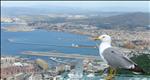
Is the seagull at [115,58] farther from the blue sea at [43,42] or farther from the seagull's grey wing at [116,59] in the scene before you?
the blue sea at [43,42]

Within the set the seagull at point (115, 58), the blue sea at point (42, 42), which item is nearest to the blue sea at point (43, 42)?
the blue sea at point (42, 42)

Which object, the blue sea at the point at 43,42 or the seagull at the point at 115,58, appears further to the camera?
the blue sea at the point at 43,42

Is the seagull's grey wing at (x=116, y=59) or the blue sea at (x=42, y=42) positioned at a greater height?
the seagull's grey wing at (x=116, y=59)

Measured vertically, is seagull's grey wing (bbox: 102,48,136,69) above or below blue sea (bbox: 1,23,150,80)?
above

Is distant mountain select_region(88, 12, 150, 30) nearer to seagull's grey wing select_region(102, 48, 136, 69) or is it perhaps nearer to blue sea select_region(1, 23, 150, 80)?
blue sea select_region(1, 23, 150, 80)

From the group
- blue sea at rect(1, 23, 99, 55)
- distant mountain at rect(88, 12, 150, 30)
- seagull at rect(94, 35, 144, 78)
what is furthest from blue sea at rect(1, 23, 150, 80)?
seagull at rect(94, 35, 144, 78)

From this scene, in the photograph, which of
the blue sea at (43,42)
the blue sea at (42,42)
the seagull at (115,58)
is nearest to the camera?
the seagull at (115,58)

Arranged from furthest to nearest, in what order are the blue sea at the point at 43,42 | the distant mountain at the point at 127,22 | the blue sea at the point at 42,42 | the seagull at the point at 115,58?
the distant mountain at the point at 127,22 → the blue sea at the point at 43,42 → the blue sea at the point at 42,42 → the seagull at the point at 115,58

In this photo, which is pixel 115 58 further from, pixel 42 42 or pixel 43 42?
pixel 42 42
